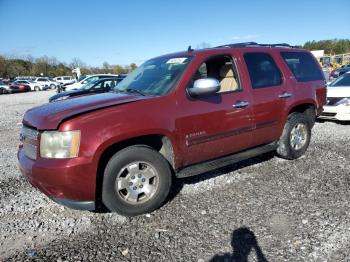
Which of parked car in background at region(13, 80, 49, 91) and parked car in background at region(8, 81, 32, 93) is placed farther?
parked car in background at region(13, 80, 49, 91)

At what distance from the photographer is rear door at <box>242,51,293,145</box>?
474 cm

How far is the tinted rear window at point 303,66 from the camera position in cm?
548

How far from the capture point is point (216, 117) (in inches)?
165

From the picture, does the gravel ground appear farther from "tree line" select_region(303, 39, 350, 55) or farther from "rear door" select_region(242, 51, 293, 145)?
"tree line" select_region(303, 39, 350, 55)

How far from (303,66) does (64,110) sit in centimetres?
422

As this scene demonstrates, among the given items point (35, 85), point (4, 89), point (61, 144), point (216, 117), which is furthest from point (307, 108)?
point (35, 85)

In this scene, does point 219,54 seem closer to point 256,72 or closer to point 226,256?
point 256,72

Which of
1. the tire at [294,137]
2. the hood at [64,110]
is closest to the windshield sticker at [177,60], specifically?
the hood at [64,110]

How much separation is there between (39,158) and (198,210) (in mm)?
1911

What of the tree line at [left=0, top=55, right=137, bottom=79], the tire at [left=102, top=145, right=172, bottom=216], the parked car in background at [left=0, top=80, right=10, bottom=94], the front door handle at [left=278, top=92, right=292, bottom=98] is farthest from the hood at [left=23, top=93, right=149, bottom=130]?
the tree line at [left=0, top=55, right=137, bottom=79]

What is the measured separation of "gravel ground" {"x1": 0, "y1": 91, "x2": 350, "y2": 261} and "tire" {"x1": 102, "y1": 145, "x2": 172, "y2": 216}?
18cm

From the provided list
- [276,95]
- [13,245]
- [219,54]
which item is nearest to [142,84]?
[219,54]

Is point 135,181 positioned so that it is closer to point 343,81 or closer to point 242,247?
point 242,247

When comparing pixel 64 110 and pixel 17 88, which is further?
pixel 17 88
